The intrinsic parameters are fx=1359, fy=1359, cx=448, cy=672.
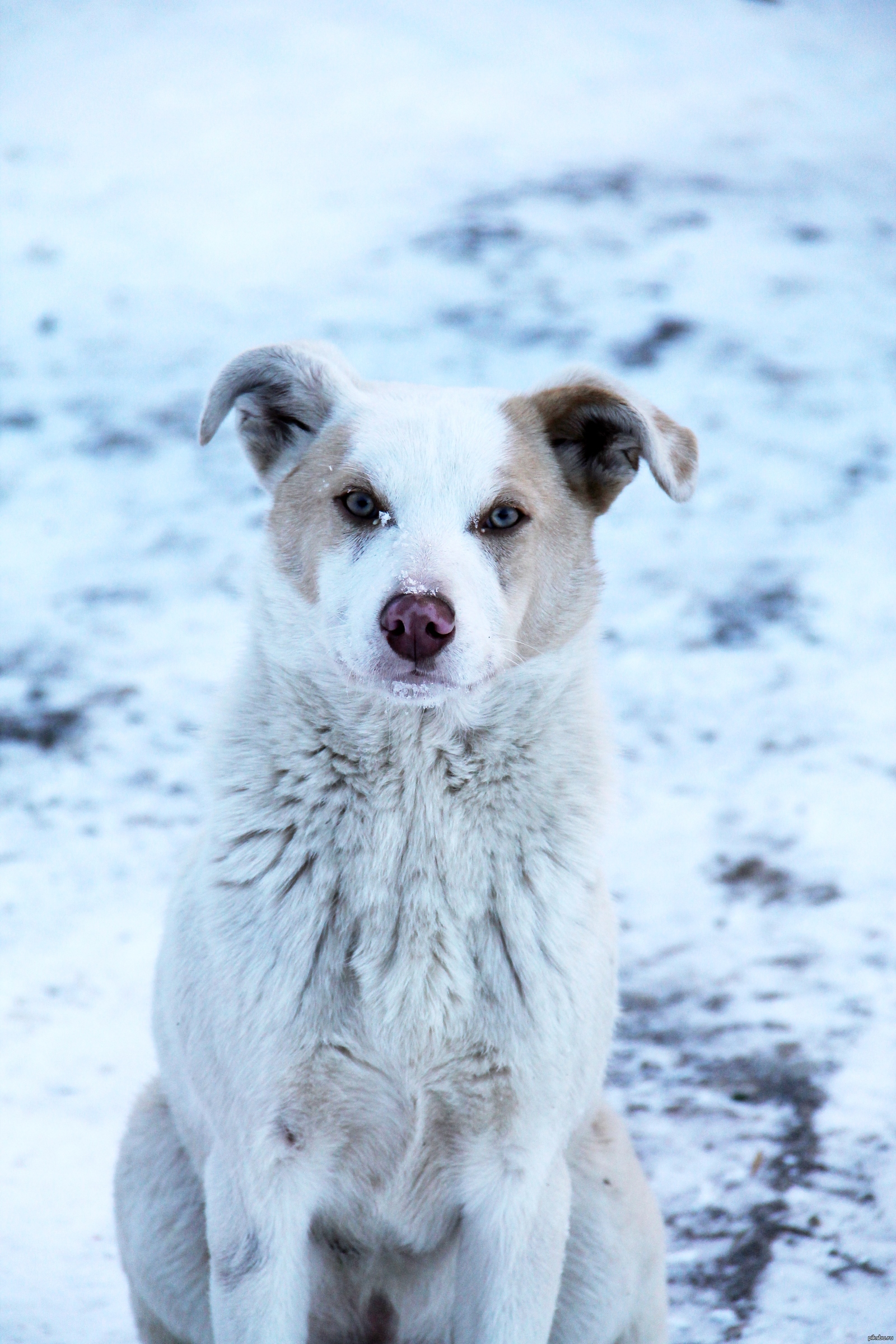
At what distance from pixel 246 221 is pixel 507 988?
6.57 meters

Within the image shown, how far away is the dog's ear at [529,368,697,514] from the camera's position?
107 inches

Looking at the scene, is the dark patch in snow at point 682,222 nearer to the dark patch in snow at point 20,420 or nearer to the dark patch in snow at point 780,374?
the dark patch in snow at point 780,374

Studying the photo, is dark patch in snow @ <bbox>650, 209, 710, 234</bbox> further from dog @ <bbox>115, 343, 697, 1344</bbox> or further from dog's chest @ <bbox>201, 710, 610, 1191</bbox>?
dog's chest @ <bbox>201, 710, 610, 1191</bbox>

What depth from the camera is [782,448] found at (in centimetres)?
656

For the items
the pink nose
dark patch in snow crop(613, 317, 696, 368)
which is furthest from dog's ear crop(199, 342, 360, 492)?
dark patch in snow crop(613, 317, 696, 368)

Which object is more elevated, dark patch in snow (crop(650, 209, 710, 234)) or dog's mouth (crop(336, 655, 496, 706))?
dog's mouth (crop(336, 655, 496, 706))

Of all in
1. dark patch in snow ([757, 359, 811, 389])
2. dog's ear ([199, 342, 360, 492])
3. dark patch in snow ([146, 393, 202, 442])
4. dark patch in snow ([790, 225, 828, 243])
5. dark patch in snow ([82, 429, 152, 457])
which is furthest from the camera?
dark patch in snow ([790, 225, 828, 243])

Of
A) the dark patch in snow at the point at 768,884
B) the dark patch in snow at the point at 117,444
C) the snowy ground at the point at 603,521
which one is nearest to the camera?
the snowy ground at the point at 603,521

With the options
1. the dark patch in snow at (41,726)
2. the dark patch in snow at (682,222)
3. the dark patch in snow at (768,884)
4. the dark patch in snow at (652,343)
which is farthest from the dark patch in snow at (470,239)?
the dark patch in snow at (768,884)

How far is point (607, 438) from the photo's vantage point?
298cm

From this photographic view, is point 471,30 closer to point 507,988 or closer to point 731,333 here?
point 731,333

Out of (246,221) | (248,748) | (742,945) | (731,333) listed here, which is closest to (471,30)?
(246,221)

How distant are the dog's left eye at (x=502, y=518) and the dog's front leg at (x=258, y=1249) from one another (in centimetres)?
128

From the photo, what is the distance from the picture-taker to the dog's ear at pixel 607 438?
271 centimetres
